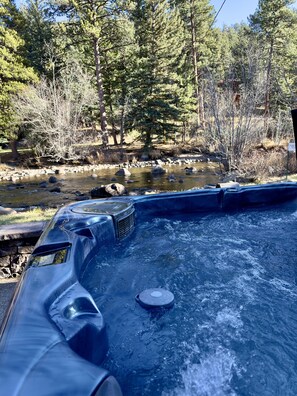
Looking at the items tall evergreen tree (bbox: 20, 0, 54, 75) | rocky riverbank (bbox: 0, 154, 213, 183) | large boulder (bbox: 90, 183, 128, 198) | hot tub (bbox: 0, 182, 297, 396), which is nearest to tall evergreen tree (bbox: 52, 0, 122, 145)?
tall evergreen tree (bbox: 20, 0, 54, 75)

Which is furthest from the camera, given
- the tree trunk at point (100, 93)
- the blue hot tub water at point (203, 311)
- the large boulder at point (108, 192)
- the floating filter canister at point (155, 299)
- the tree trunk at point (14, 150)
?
the tree trunk at point (14, 150)

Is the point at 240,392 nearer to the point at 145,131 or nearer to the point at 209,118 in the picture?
the point at 209,118

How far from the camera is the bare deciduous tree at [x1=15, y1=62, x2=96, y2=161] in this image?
13.4 metres

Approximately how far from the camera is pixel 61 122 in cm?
1338

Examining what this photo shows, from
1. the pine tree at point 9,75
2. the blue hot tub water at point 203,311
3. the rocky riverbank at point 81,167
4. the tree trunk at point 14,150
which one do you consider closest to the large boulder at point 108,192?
the rocky riverbank at point 81,167

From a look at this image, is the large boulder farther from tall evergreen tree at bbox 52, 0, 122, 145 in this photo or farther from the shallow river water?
tall evergreen tree at bbox 52, 0, 122, 145

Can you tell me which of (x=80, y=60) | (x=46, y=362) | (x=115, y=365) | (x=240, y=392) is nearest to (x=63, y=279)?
(x=115, y=365)

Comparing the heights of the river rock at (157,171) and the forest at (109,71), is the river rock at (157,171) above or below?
below

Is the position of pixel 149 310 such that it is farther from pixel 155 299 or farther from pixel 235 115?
pixel 235 115

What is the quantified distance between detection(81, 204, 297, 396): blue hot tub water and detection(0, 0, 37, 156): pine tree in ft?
44.4

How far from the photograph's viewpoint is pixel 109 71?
54.8 ft

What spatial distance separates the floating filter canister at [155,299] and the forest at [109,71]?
11.3m

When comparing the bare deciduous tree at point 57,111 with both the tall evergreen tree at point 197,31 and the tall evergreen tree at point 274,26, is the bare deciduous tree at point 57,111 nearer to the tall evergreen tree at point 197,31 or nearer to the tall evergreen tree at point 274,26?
the tall evergreen tree at point 197,31

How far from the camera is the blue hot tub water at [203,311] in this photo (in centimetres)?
Result: 140
